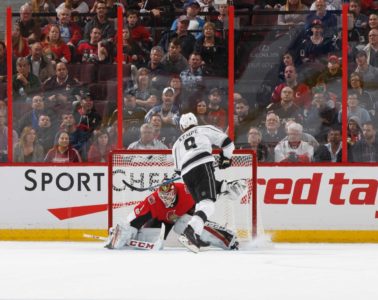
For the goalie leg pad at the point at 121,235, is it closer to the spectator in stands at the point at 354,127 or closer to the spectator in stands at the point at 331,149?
the spectator in stands at the point at 331,149

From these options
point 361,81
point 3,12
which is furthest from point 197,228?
point 3,12

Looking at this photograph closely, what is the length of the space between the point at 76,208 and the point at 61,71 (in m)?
1.30

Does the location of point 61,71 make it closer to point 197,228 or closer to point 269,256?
point 197,228

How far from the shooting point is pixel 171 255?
28.1 feet

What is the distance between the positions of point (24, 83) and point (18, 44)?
1.27ft

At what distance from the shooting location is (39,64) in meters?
10.5

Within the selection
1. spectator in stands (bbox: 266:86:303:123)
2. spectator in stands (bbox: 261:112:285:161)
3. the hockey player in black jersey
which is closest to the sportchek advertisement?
spectator in stands (bbox: 261:112:285:161)

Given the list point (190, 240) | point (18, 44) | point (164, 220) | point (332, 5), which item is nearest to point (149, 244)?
point (164, 220)

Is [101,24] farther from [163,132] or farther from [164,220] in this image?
[164,220]

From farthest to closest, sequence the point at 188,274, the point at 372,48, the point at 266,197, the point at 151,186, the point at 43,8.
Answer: the point at 43,8 < the point at 266,197 < the point at 372,48 < the point at 151,186 < the point at 188,274

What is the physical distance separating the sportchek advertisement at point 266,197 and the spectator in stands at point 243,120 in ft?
1.30

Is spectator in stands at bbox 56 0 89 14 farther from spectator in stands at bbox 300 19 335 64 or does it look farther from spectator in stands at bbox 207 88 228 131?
spectator in stands at bbox 300 19 335 64

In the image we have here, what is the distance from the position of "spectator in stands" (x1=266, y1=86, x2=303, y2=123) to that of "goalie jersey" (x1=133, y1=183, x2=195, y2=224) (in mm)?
1272

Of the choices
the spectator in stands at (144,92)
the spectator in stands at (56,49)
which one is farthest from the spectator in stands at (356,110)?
the spectator in stands at (56,49)
